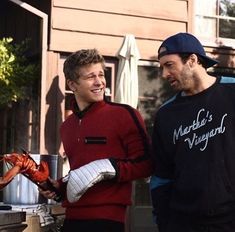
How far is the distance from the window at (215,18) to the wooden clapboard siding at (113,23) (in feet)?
1.16

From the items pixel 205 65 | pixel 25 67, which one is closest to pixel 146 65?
pixel 25 67

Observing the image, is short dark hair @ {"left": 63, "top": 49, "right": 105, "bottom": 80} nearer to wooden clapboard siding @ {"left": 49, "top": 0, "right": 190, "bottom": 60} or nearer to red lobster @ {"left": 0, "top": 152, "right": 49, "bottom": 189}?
red lobster @ {"left": 0, "top": 152, "right": 49, "bottom": 189}

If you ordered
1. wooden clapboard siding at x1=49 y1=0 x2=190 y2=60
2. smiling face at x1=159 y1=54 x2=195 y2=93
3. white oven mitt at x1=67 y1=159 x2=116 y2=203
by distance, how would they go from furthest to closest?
wooden clapboard siding at x1=49 y1=0 x2=190 y2=60 < white oven mitt at x1=67 y1=159 x2=116 y2=203 < smiling face at x1=159 y1=54 x2=195 y2=93

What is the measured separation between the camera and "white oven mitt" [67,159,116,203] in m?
2.64

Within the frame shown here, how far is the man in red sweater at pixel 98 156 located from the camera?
270 centimetres

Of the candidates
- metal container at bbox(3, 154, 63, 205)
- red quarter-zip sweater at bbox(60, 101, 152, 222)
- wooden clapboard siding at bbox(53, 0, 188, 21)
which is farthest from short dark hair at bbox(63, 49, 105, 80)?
wooden clapboard siding at bbox(53, 0, 188, 21)

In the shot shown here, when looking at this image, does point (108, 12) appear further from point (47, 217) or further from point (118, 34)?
point (47, 217)

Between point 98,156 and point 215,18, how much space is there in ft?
19.5

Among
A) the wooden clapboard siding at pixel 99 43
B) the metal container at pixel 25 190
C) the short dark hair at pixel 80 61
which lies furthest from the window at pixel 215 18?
the short dark hair at pixel 80 61

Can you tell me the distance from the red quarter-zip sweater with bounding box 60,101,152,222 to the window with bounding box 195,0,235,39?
18.0ft

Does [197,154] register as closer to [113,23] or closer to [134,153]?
[134,153]

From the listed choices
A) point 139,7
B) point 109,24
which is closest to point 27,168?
point 109,24

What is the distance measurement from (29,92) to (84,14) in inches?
45.6

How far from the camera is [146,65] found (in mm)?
7738
